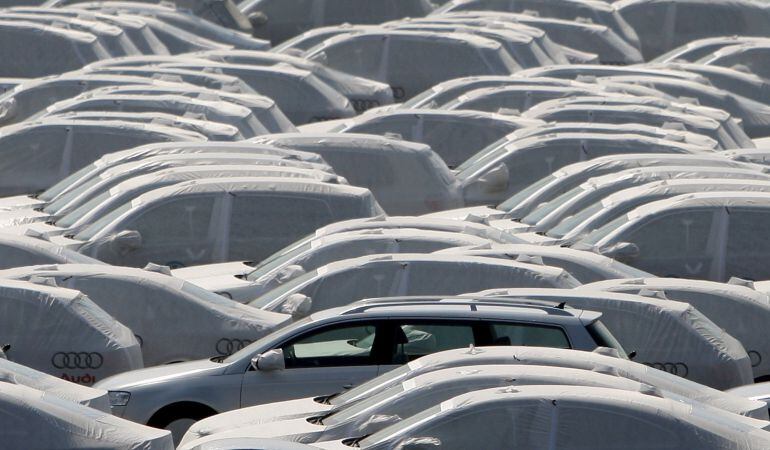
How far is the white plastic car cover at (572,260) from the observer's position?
1357 cm

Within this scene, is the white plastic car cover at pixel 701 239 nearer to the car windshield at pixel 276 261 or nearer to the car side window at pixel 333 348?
the car windshield at pixel 276 261

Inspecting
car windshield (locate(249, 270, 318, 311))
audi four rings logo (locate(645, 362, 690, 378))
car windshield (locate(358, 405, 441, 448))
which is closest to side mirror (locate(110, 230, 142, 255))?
car windshield (locate(249, 270, 318, 311))

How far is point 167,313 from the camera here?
12312mm

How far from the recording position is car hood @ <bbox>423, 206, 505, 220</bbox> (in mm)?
16812

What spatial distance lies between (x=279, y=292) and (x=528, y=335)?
2.72 meters

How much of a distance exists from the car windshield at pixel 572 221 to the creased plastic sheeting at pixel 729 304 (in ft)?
8.26

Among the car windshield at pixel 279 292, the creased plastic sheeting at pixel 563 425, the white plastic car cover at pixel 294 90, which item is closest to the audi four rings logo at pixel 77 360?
the car windshield at pixel 279 292

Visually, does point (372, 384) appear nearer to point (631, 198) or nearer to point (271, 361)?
point (271, 361)

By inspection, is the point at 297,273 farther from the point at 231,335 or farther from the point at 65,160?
the point at 65,160

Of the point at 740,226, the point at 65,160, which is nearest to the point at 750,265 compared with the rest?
the point at 740,226

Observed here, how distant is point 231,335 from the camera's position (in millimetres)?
12180

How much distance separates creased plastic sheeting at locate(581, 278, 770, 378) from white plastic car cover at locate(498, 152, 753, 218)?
408cm

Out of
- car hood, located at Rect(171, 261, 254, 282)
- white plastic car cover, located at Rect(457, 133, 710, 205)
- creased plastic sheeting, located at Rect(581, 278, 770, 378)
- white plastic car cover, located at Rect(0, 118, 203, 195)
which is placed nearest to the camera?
creased plastic sheeting, located at Rect(581, 278, 770, 378)

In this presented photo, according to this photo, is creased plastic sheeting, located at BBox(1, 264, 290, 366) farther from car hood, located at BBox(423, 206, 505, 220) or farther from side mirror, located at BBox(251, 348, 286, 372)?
car hood, located at BBox(423, 206, 505, 220)
